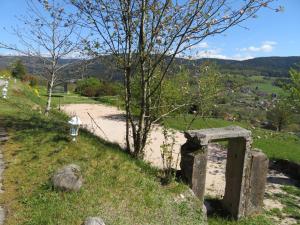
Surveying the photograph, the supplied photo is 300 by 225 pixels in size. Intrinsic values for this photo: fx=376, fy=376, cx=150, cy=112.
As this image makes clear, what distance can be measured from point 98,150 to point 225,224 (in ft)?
12.6

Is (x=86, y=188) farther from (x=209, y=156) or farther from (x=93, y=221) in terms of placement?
(x=209, y=156)

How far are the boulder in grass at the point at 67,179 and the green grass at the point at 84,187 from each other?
130 millimetres

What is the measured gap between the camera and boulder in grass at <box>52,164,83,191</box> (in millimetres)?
7137

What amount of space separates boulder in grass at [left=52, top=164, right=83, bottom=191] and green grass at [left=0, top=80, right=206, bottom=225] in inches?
5.1

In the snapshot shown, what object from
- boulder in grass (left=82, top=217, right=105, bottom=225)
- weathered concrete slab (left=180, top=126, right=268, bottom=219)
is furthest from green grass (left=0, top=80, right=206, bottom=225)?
weathered concrete slab (left=180, top=126, right=268, bottom=219)

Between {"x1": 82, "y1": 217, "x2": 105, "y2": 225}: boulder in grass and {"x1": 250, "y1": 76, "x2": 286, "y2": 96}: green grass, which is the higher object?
{"x1": 250, "y1": 76, "x2": 286, "y2": 96}: green grass

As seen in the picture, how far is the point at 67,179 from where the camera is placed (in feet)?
23.6

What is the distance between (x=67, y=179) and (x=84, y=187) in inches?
17.5

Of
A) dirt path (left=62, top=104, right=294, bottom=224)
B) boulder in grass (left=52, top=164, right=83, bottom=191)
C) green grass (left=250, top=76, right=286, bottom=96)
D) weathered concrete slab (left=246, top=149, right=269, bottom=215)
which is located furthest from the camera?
dirt path (left=62, top=104, right=294, bottom=224)

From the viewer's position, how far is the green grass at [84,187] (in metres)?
6.60

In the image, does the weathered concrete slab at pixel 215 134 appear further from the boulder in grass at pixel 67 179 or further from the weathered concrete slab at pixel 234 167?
the boulder in grass at pixel 67 179

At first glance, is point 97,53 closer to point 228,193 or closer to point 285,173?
point 228,193

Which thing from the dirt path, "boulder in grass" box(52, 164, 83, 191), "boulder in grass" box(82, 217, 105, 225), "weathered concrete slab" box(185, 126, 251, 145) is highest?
"weathered concrete slab" box(185, 126, 251, 145)

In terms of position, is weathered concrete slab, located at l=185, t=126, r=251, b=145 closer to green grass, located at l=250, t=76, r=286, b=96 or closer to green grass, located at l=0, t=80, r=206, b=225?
green grass, located at l=0, t=80, r=206, b=225
